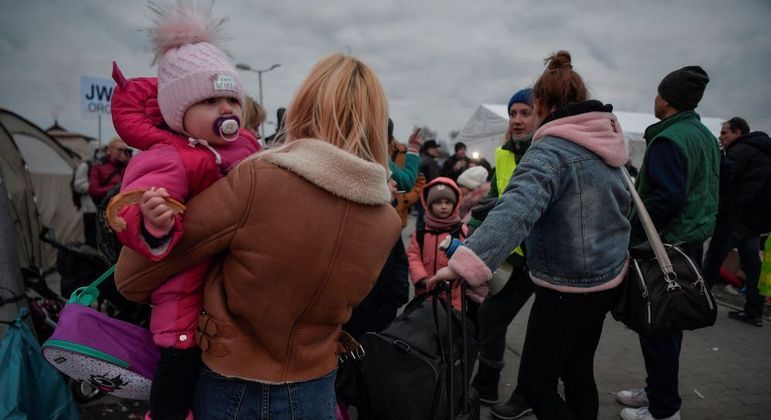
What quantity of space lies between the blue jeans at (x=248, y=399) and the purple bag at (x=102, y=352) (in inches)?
7.9

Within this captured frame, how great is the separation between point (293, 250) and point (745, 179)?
5.66 meters

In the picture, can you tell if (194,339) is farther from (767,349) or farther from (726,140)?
(726,140)

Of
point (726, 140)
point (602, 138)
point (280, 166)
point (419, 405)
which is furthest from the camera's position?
point (726, 140)

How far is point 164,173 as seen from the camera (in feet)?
3.55

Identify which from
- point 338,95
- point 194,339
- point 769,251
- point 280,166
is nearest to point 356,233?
point 280,166

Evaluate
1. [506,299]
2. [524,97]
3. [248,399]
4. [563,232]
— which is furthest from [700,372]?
[248,399]

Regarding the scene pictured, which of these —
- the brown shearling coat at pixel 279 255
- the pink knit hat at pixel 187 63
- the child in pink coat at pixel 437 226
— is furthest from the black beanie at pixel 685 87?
the pink knit hat at pixel 187 63

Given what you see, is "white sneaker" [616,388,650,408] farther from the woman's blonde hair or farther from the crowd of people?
the woman's blonde hair

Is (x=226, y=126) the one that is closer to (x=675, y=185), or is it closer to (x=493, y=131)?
(x=675, y=185)

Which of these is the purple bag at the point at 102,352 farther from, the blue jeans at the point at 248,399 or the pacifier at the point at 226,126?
the pacifier at the point at 226,126

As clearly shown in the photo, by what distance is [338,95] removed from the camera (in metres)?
1.26

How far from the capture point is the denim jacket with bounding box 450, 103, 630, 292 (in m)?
1.82

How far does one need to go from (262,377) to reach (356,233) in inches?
18.9

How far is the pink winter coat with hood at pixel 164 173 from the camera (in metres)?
1.05
